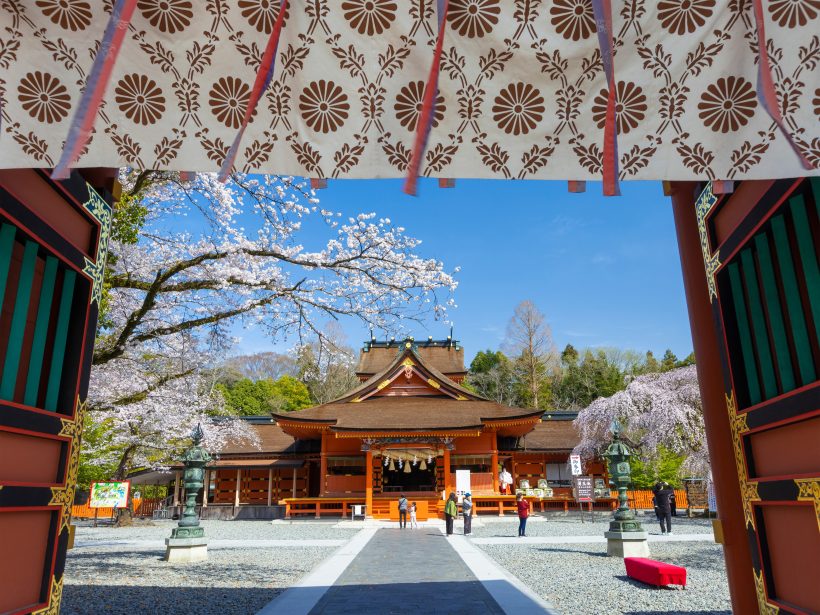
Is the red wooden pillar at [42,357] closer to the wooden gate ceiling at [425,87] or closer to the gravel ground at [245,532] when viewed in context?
the wooden gate ceiling at [425,87]

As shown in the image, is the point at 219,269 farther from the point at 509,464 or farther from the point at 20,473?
the point at 509,464

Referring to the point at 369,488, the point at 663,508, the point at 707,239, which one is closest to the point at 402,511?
the point at 369,488

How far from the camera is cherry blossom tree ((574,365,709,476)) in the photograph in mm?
20906

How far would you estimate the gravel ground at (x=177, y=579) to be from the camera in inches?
273

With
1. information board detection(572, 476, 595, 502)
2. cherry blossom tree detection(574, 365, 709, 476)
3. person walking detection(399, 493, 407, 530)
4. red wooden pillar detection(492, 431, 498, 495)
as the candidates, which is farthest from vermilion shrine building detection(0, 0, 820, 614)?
red wooden pillar detection(492, 431, 498, 495)

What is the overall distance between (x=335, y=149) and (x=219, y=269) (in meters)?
5.03

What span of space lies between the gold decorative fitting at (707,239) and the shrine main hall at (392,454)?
1822cm

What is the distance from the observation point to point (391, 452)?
2269 cm

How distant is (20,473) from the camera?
3.05 metres

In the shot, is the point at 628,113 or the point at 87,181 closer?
the point at 628,113

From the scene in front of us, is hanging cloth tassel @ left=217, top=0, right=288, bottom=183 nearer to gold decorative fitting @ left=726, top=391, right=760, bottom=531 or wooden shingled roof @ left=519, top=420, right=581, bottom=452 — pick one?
gold decorative fitting @ left=726, top=391, right=760, bottom=531

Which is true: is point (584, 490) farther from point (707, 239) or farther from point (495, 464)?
point (707, 239)

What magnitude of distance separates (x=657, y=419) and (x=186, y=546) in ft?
57.5

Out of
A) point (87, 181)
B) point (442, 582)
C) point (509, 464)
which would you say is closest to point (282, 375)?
Answer: point (509, 464)
